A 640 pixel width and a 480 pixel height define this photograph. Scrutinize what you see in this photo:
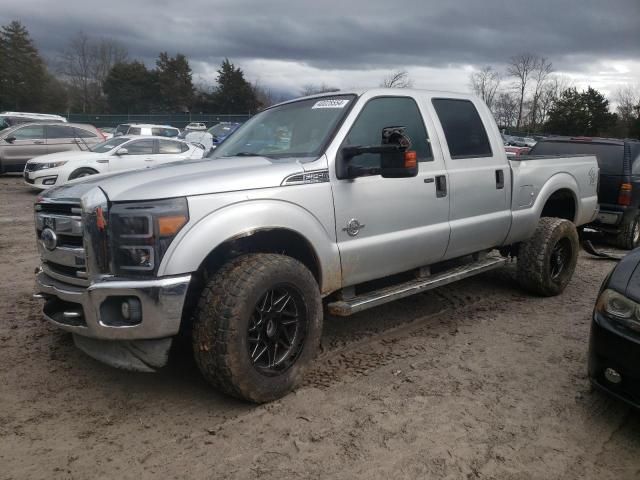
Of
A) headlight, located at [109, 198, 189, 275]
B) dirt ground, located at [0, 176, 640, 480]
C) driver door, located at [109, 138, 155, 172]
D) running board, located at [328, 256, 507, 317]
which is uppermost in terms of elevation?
driver door, located at [109, 138, 155, 172]

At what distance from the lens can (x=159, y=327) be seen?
2.92 meters

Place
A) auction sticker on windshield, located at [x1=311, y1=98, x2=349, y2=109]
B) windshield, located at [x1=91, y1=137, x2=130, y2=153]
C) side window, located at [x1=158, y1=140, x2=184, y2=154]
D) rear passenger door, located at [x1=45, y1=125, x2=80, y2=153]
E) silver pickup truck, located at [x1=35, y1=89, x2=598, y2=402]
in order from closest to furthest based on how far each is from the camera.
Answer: silver pickup truck, located at [x1=35, y1=89, x2=598, y2=402] → auction sticker on windshield, located at [x1=311, y1=98, x2=349, y2=109] → windshield, located at [x1=91, y1=137, x2=130, y2=153] → side window, located at [x1=158, y1=140, x2=184, y2=154] → rear passenger door, located at [x1=45, y1=125, x2=80, y2=153]

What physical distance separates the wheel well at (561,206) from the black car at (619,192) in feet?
7.53

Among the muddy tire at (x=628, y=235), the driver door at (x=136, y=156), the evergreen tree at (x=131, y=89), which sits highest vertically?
the evergreen tree at (x=131, y=89)

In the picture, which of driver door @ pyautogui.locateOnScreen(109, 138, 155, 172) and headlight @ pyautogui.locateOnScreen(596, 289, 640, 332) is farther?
driver door @ pyautogui.locateOnScreen(109, 138, 155, 172)

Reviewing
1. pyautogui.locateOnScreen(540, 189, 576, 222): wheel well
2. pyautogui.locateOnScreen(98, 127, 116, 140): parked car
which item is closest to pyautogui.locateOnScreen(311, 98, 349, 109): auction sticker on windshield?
pyautogui.locateOnScreen(540, 189, 576, 222): wheel well

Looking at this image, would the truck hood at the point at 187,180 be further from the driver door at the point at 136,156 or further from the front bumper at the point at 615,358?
the driver door at the point at 136,156

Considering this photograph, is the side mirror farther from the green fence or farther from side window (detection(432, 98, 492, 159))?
the green fence

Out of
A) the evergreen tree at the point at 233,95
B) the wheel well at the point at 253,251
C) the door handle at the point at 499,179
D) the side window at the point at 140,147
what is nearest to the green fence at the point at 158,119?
the evergreen tree at the point at 233,95

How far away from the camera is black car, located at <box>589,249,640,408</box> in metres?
2.85

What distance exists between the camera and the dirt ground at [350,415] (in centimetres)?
271

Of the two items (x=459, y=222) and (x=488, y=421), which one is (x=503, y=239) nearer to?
(x=459, y=222)

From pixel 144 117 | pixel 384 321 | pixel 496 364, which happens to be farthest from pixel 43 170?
pixel 144 117

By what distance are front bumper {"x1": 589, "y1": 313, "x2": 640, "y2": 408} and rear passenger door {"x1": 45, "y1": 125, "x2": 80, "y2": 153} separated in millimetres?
16133
